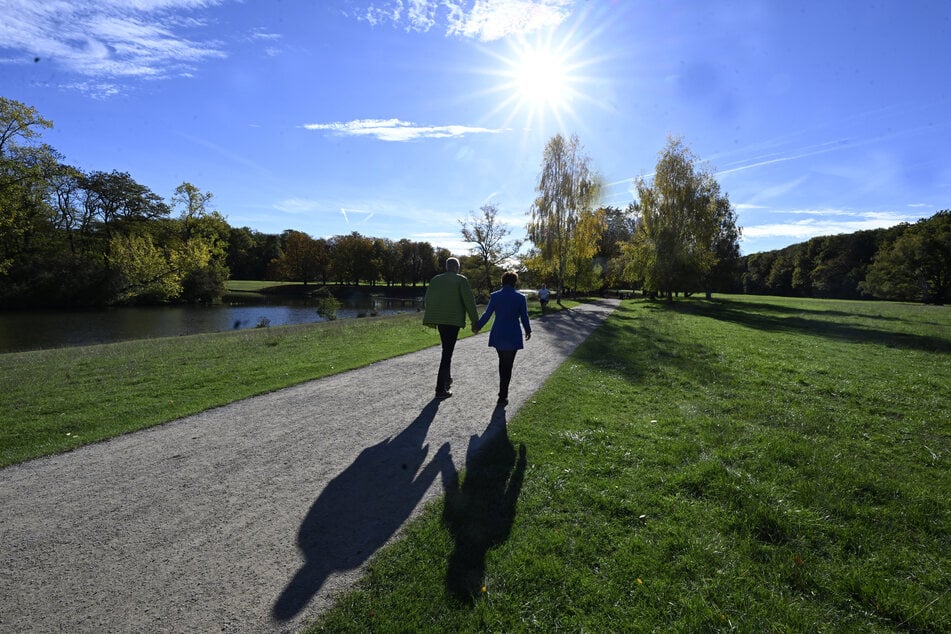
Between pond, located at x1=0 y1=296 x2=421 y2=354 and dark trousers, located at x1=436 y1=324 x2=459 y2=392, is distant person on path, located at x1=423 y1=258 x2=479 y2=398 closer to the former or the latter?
dark trousers, located at x1=436 y1=324 x2=459 y2=392

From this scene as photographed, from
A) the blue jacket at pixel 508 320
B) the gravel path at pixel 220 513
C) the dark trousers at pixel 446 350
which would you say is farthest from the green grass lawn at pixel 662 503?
the dark trousers at pixel 446 350

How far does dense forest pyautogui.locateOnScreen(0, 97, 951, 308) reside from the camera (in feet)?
91.9

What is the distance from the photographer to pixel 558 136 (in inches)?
1061

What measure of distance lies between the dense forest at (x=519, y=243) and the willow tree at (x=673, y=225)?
0.08 m

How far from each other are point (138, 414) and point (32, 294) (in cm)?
3964

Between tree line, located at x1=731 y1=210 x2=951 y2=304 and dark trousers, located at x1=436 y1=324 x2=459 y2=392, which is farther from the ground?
tree line, located at x1=731 y1=210 x2=951 y2=304

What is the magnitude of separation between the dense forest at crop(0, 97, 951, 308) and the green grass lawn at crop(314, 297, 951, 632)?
77.6 ft

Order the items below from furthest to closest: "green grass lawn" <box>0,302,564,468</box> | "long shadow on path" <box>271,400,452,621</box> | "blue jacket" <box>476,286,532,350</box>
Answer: "blue jacket" <box>476,286,532,350</box>
"green grass lawn" <box>0,302,564,468</box>
"long shadow on path" <box>271,400,452,621</box>

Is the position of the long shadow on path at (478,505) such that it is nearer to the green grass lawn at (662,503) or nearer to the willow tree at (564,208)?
the green grass lawn at (662,503)

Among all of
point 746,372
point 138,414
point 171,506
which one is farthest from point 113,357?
point 746,372

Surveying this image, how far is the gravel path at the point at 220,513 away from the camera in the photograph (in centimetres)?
241

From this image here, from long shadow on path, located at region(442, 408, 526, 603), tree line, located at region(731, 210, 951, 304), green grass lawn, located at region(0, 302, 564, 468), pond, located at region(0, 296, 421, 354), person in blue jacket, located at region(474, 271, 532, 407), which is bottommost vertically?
pond, located at region(0, 296, 421, 354)

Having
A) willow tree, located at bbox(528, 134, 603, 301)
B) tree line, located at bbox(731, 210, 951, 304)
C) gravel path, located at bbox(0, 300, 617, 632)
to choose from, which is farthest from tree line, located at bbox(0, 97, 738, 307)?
gravel path, located at bbox(0, 300, 617, 632)

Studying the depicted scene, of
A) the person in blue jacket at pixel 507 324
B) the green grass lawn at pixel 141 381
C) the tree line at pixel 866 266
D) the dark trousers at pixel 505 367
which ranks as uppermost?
the tree line at pixel 866 266
